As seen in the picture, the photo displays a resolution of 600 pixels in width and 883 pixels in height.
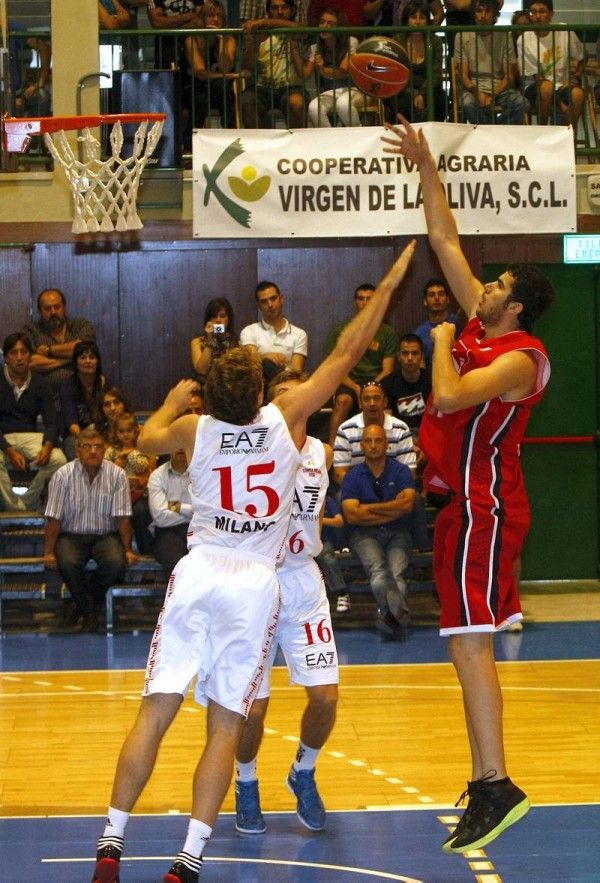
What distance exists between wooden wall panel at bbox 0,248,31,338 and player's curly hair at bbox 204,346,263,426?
806 centimetres

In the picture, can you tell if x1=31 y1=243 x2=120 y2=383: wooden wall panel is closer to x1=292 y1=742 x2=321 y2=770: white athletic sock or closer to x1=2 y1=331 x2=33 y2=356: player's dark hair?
x1=2 y1=331 x2=33 y2=356: player's dark hair

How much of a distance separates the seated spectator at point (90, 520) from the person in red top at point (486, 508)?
539 cm

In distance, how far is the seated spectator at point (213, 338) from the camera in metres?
10.8

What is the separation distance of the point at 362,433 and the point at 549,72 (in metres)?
4.53

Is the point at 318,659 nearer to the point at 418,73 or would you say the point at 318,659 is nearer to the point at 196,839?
the point at 196,839

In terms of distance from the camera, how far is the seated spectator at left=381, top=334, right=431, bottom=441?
11117mm

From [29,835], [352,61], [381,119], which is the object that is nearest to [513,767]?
Result: [29,835]

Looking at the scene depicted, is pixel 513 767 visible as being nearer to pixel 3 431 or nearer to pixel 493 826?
pixel 493 826

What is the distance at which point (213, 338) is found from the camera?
35.6 feet

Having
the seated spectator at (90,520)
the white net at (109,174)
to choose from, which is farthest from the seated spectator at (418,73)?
the seated spectator at (90,520)

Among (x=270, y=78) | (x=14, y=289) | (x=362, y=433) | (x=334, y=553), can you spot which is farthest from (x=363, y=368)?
(x=14, y=289)

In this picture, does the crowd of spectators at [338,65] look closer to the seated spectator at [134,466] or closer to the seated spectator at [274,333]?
the seated spectator at [274,333]

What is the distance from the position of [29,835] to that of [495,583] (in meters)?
2.26

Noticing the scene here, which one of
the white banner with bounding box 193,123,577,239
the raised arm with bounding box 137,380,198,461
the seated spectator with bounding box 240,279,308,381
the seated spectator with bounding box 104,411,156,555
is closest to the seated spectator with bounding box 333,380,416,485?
the seated spectator with bounding box 240,279,308,381
